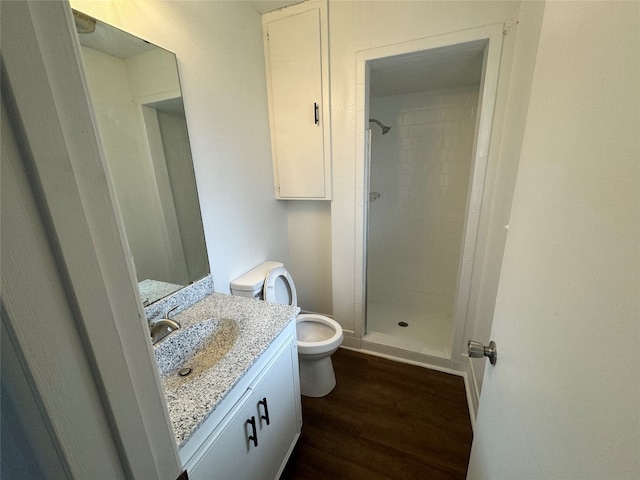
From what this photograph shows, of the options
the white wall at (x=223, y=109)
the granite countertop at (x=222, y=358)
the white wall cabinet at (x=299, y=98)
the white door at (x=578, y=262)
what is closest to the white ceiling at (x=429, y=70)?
the white wall cabinet at (x=299, y=98)

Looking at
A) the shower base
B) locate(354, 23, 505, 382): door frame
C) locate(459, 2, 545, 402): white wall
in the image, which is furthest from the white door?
the shower base

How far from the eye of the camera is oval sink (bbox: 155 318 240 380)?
3.17ft

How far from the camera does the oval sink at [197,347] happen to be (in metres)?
0.96

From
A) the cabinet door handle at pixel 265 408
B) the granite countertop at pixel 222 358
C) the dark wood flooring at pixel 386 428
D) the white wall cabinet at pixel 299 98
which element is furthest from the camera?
the white wall cabinet at pixel 299 98

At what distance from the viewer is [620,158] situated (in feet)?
1.05

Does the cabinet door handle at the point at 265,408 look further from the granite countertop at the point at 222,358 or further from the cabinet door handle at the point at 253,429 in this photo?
the granite countertop at the point at 222,358

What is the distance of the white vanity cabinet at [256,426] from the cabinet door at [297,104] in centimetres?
108

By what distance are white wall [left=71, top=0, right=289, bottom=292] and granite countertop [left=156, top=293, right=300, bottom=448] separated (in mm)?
273

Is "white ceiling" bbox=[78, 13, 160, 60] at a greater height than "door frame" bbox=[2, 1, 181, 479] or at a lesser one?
greater

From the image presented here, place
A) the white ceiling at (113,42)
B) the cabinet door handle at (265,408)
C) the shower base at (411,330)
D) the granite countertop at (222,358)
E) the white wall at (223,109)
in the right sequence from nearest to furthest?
the granite countertop at (222,358)
the white ceiling at (113,42)
the cabinet door handle at (265,408)
the white wall at (223,109)
the shower base at (411,330)

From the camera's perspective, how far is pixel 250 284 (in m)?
1.50

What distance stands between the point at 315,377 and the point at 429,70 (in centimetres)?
219

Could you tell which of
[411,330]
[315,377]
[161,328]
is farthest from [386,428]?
[161,328]

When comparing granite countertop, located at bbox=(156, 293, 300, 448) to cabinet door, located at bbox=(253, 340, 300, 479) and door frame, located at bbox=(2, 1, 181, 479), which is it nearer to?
cabinet door, located at bbox=(253, 340, 300, 479)
